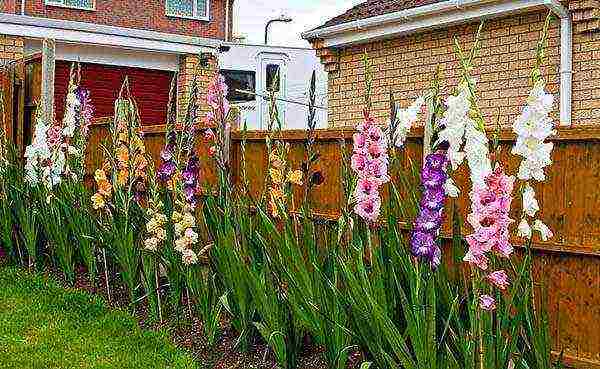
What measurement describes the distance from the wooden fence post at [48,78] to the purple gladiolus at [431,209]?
193 inches

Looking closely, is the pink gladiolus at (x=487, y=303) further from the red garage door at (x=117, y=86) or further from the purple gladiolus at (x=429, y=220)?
the red garage door at (x=117, y=86)

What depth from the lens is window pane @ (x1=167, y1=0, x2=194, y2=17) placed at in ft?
101

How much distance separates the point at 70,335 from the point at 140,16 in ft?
85.6

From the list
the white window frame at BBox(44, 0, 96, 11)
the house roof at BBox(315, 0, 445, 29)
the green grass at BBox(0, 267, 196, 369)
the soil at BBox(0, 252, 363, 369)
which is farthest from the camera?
the white window frame at BBox(44, 0, 96, 11)

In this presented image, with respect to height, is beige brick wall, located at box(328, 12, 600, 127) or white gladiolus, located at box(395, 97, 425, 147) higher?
beige brick wall, located at box(328, 12, 600, 127)

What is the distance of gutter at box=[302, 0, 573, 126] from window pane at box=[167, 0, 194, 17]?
20.9 m

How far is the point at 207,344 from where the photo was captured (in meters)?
4.99

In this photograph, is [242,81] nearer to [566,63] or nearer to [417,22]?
[417,22]

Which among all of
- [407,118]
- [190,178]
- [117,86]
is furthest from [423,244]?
[117,86]

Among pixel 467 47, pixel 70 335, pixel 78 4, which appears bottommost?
pixel 70 335

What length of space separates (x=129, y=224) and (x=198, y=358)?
3.80 ft

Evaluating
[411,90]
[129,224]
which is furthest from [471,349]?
[411,90]

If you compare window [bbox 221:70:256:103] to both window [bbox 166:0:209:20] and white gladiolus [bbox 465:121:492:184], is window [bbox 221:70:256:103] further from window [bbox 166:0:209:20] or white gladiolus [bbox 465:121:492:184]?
white gladiolus [bbox 465:121:492:184]

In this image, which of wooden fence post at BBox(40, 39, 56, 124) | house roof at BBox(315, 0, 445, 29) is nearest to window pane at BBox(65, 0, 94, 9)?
house roof at BBox(315, 0, 445, 29)
